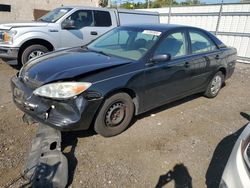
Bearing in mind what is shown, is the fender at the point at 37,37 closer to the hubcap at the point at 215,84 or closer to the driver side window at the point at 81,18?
the driver side window at the point at 81,18

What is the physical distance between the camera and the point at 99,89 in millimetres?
3049

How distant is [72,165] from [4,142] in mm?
1096

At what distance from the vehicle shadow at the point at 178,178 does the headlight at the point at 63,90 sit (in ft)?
4.73

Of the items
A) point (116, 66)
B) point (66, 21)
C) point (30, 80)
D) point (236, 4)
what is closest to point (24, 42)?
point (66, 21)

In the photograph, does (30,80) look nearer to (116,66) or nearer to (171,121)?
(116,66)

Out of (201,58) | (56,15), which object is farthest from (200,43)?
(56,15)

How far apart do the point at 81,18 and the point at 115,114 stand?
4.70 m

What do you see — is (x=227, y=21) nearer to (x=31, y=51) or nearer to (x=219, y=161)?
(x=31, y=51)

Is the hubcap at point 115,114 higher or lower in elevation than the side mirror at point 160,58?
lower

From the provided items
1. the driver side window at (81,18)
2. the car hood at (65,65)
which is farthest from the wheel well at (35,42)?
the car hood at (65,65)

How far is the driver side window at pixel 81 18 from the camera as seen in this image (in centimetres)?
704

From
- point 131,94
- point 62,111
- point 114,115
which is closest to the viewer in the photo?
point 62,111

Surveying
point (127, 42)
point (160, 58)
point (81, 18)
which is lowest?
point (160, 58)

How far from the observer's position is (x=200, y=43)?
187 inches
